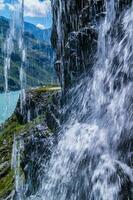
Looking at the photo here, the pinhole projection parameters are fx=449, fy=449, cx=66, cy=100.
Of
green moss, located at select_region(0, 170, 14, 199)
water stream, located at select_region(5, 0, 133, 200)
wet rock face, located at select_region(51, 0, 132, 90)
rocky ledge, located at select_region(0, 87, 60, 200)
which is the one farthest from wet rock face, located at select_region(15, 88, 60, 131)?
water stream, located at select_region(5, 0, 133, 200)

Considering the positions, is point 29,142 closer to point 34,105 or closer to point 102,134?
point 102,134

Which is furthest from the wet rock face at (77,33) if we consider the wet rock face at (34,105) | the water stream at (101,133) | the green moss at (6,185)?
the green moss at (6,185)

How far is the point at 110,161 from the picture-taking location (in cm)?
2038

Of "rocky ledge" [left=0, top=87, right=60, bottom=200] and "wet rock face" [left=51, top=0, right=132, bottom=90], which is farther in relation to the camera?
"rocky ledge" [left=0, top=87, right=60, bottom=200]

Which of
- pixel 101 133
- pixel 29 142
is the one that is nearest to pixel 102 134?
pixel 101 133

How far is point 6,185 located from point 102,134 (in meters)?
27.9

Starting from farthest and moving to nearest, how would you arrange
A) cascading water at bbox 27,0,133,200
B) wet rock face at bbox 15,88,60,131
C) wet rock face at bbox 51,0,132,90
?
wet rock face at bbox 15,88,60,131, wet rock face at bbox 51,0,132,90, cascading water at bbox 27,0,133,200

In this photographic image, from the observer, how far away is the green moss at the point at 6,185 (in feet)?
144

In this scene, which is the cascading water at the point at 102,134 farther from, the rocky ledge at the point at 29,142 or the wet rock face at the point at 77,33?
the rocky ledge at the point at 29,142

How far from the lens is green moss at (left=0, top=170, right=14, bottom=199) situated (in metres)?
44.0

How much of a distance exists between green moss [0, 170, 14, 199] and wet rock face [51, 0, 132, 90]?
652 inches

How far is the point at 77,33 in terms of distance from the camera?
27.9 metres

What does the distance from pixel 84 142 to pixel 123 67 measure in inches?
172

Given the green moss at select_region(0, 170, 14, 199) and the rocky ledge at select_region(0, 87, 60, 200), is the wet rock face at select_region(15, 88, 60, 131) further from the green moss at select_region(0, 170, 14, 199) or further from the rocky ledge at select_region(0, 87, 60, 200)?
the green moss at select_region(0, 170, 14, 199)
